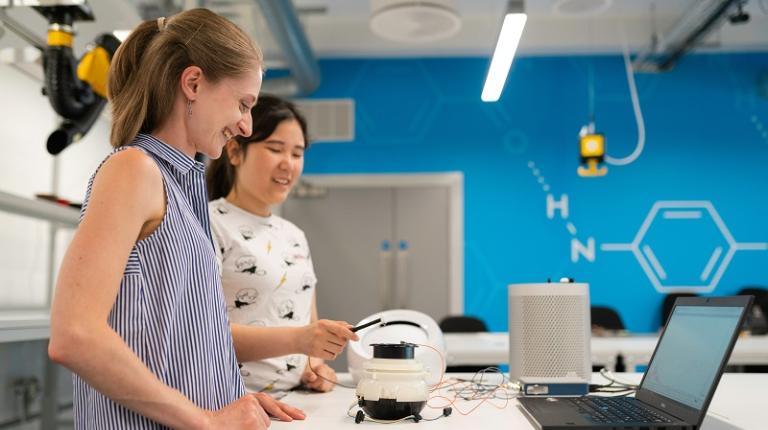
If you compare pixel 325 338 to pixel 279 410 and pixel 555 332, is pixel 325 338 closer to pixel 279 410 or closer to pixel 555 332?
pixel 279 410

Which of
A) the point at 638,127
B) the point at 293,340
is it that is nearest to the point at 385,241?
the point at 638,127

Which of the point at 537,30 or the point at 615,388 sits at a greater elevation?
the point at 537,30

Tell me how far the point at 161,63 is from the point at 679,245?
211 inches

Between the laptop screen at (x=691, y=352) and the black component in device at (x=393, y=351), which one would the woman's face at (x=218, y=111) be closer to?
the black component in device at (x=393, y=351)

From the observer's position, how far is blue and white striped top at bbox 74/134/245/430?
96 centimetres

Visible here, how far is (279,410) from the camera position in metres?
1.23

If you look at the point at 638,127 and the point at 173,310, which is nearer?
the point at 173,310

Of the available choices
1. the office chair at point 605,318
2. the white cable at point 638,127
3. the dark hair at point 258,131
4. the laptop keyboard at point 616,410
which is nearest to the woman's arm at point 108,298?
the laptop keyboard at point 616,410

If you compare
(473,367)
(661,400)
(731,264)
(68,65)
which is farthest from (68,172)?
(731,264)

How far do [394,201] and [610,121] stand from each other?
197 cm

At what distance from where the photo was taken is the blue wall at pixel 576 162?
5.57 metres

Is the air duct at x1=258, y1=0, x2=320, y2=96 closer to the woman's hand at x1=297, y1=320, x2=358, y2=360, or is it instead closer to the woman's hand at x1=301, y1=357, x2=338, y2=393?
the woman's hand at x1=301, y1=357, x2=338, y2=393

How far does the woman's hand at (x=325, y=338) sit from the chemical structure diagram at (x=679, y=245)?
4.50 meters

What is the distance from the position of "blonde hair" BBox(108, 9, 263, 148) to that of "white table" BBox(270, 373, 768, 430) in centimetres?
58
